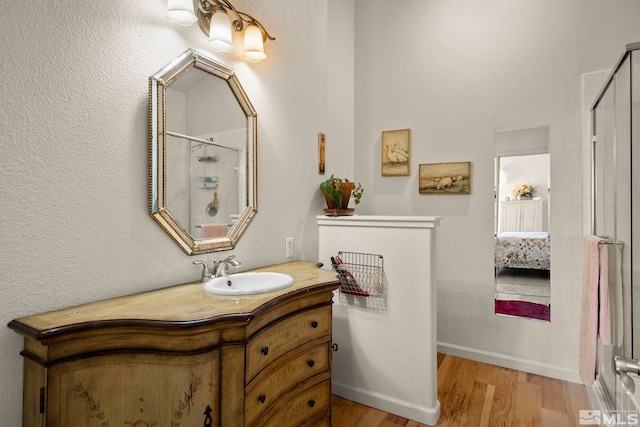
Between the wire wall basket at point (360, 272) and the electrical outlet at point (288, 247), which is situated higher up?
the electrical outlet at point (288, 247)

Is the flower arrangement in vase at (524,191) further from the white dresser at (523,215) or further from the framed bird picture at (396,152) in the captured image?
the framed bird picture at (396,152)

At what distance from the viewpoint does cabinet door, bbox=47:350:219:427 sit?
1.05 metres

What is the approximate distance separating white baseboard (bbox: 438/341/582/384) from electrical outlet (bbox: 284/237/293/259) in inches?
64.3

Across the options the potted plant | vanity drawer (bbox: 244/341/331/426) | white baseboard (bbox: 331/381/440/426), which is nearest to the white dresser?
the potted plant

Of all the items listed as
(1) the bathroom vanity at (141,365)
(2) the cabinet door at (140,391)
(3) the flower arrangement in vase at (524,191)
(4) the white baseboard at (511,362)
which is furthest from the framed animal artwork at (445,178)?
(2) the cabinet door at (140,391)

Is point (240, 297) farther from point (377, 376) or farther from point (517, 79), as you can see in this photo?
point (517, 79)

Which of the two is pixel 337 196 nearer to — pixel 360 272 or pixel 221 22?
pixel 360 272

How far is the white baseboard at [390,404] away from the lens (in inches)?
77.2

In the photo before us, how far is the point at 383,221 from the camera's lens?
207cm

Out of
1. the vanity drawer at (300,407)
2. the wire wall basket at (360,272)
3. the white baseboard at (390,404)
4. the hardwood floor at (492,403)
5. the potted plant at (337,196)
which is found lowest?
the hardwood floor at (492,403)

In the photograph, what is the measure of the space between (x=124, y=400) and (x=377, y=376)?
1.52m

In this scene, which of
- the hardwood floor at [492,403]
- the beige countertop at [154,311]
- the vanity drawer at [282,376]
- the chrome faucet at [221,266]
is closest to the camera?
the beige countertop at [154,311]

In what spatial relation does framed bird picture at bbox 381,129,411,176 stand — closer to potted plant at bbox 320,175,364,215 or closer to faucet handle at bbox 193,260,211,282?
potted plant at bbox 320,175,364,215

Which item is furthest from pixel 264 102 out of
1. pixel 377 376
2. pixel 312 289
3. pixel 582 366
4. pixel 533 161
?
pixel 582 366
